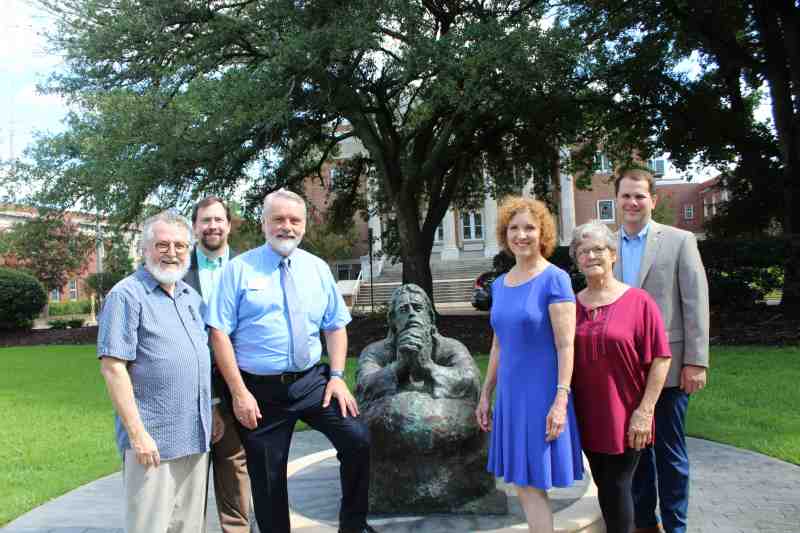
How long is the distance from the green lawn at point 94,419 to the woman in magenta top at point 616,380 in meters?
3.60

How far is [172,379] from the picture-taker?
3154mm

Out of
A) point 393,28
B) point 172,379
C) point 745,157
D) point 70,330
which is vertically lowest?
point 70,330

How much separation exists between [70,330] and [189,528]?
23116 millimetres

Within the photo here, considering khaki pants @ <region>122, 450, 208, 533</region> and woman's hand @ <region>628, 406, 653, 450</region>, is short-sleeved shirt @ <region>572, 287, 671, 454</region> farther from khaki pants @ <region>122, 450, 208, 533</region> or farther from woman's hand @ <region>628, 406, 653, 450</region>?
khaki pants @ <region>122, 450, 208, 533</region>

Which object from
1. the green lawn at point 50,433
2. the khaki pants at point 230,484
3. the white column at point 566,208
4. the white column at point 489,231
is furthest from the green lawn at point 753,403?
the white column at point 566,208

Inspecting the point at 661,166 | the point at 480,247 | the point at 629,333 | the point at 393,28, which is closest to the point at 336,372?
the point at 629,333

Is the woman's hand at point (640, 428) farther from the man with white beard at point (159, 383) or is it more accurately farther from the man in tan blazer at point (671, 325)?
the man with white beard at point (159, 383)

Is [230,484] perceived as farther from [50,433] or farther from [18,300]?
[18,300]

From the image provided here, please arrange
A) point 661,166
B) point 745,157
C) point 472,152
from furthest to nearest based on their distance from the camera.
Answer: point 661,166, point 472,152, point 745,157

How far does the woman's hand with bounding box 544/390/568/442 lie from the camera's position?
10.7 feet

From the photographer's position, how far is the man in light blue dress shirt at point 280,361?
3.45 m

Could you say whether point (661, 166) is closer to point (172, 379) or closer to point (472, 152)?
point (472, 152)

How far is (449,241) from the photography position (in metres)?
43.4

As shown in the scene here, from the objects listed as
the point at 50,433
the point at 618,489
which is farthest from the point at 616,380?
the point at 50,433
